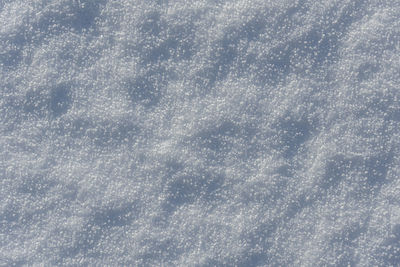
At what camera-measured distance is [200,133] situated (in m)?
0.62

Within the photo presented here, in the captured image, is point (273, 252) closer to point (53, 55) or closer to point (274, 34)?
point (274, 34)

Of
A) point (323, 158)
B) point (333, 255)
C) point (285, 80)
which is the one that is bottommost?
A: point (333, 255)

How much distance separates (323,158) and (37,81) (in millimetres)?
429

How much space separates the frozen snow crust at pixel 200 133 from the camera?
592 millimetres

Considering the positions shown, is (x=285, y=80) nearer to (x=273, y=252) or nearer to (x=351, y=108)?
(x=351, y=108)

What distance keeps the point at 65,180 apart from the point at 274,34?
37cm

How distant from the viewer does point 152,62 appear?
63 cm

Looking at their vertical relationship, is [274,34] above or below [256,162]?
above

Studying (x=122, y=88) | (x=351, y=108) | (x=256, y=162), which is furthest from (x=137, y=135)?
(x=351, y=108)

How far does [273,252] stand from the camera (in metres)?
0.59

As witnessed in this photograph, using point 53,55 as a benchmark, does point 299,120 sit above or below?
below

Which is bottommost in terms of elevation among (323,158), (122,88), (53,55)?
(323,158)

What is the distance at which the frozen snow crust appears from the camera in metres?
0.59

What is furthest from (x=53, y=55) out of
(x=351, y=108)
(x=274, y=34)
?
(x=351, y=108)
